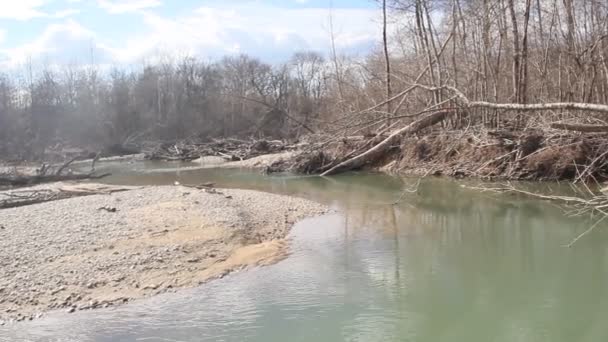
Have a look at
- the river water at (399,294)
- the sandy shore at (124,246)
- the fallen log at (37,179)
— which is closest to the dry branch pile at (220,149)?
the fallen log at (37,179)

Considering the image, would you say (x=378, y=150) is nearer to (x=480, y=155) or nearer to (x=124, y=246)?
(x=480, y=155)

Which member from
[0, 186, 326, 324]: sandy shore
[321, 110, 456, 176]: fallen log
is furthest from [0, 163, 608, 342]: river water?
[321, 110, 456, 176]: fallen log

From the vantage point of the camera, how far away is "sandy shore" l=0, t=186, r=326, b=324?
808cm

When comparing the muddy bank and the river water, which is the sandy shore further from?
the muddy bank

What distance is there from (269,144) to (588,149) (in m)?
21.0

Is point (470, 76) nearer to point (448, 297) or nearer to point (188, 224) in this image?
point (188, 224)

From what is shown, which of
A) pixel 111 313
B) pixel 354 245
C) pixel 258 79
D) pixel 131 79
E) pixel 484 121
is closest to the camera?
pixel 111 313

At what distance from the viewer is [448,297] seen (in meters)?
7.77

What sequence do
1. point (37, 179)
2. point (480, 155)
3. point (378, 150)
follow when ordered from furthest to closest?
point (378, 150) < point (37, 179) < point (480, 155)

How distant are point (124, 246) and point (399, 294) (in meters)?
5.32

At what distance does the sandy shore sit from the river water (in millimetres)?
497

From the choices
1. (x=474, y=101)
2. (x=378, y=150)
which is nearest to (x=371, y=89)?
(x=378, y=150)

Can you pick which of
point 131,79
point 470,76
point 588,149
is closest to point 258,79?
point 131,79

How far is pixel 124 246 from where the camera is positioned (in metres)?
10.3
